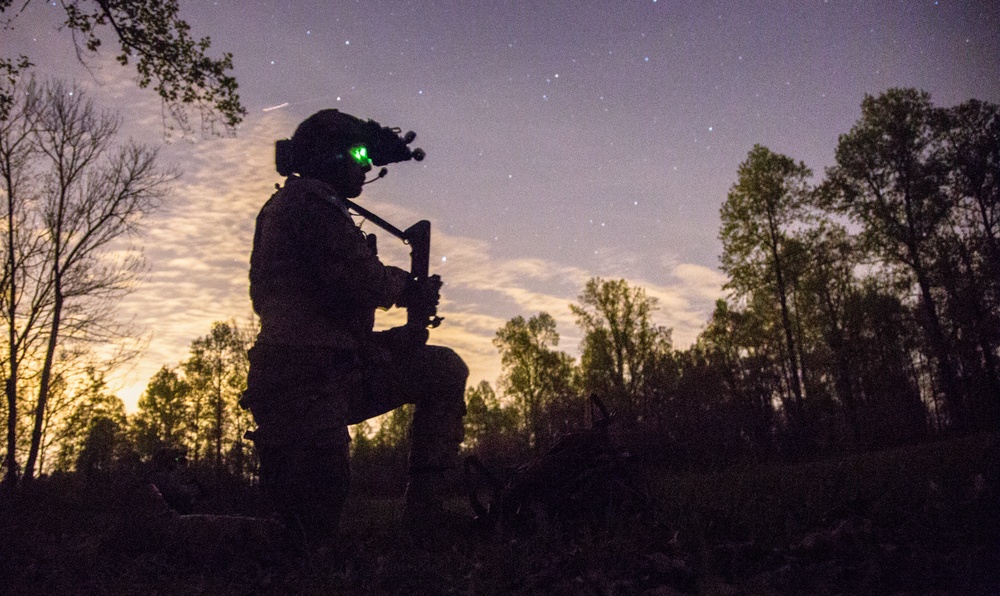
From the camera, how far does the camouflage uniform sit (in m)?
4.54

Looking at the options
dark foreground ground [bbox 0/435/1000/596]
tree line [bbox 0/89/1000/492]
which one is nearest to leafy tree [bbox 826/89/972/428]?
tree line [bbox 0/89/1000/492]

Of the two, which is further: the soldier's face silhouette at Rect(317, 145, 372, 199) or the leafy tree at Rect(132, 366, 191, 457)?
the leafy tree at Rect(132, 366, 191, 457)

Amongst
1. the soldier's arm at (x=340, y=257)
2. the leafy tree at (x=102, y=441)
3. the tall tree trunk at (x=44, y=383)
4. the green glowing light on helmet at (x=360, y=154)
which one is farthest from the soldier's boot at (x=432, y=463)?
the tall tree trunk at (x=44, y=383)

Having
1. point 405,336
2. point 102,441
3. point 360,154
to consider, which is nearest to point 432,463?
point 405,336

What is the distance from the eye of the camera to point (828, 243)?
30.1m

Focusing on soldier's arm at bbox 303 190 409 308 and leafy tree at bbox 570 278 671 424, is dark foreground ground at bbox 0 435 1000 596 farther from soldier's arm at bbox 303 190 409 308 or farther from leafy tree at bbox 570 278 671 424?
leafy tree at bbox 570 278 671 424

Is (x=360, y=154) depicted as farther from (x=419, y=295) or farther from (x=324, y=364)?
(x=324, y=364)

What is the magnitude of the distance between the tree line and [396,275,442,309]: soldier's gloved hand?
2.65 m

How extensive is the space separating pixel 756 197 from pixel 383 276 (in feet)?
92.5

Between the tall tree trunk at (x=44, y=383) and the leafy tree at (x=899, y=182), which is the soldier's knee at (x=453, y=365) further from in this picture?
the leafy tree at (x=899, y=182)

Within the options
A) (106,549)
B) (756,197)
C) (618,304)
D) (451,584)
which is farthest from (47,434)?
(618,304)

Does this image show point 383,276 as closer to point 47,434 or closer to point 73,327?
point 73,327

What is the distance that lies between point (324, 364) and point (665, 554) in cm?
300

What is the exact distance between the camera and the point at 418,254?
20.0 ft
